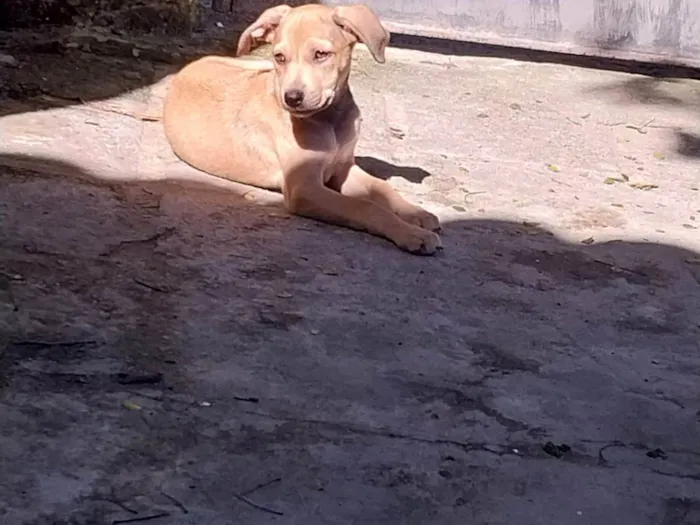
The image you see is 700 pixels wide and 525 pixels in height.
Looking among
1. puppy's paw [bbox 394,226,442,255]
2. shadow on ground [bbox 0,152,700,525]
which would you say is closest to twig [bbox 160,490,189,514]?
shadow on ground [bbox 0,152,700,525]

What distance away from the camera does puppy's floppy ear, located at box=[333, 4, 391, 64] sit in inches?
182

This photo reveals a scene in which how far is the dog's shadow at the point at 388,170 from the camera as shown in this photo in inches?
206

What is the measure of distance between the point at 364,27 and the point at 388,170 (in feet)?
→ 2.71

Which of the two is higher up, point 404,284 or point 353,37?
point 353,37

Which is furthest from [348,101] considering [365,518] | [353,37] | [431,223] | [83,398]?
[365,518]

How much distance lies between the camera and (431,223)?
4625 millimetres

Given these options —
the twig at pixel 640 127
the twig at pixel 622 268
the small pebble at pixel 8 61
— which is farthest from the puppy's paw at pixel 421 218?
the small pebble at pixel 8 61

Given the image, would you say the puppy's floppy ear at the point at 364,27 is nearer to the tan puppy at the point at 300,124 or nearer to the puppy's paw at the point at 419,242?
the tan puppy at the point at 300,124

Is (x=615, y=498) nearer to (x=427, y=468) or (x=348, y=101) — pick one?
(x=427, y=468)

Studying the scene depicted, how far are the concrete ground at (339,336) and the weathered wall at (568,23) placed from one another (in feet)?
4.74

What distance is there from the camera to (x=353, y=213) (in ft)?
14.8

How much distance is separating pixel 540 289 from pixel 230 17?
377 centimetres

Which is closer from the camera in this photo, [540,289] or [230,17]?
[540,289]

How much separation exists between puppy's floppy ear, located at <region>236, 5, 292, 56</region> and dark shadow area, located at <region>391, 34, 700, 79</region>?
8.71ft
